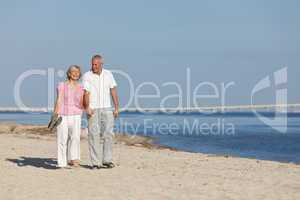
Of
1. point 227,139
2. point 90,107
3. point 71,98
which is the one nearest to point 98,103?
point 90,107

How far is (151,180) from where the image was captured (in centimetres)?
802

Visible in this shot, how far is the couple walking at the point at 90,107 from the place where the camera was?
9008mm

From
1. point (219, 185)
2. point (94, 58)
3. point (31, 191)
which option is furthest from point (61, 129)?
point (219, 185)

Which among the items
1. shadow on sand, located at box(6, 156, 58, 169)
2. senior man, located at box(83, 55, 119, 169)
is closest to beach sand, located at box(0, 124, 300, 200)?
shadow on sand, located at box(6, 156, 58, 169)

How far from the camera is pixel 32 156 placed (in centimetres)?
1164

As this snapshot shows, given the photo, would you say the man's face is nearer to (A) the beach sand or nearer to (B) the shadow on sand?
(A) the beach sand

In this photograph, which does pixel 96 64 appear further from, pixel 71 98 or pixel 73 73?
pixel 71 98

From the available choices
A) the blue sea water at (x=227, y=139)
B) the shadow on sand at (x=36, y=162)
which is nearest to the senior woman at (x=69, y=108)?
the shadow on sand at (x=36, y=162)

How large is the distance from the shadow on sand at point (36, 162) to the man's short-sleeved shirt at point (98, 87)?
50.8 inches

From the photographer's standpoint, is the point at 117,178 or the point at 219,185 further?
the point at 117,178

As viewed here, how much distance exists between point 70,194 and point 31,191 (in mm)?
507

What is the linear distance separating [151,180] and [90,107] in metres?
1.59

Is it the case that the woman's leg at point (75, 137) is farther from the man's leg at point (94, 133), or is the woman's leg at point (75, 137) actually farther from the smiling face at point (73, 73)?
the smiling face at point (73, 73)

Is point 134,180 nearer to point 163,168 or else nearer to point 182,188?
point 182,188
